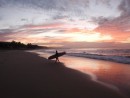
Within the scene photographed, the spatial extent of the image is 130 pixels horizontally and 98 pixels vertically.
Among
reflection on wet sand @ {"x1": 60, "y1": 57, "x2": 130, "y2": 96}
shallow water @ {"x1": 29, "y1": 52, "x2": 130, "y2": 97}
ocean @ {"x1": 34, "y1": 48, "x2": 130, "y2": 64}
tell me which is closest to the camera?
shallow water @ {"x1": 29, "y1": 52, "x2": 130, "y2": 97}

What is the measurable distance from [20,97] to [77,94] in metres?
2.11

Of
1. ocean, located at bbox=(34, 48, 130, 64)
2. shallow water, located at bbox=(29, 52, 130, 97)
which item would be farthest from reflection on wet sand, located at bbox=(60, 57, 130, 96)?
ocean, located at bbox=(34, 48, 130, 64)

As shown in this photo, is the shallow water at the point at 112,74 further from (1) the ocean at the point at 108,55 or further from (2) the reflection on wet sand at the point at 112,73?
(1) the ocean at the point at 108,55

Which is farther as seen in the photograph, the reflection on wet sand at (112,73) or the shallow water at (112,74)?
the reflection on wet sand at (112,73)

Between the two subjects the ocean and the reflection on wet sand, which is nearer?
the reflection on wet sand

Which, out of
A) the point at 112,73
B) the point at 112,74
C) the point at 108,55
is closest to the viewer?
the point at 112,74

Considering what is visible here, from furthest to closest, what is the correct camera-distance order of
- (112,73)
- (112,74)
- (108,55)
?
(108,55)
(112,73)
(112,74)

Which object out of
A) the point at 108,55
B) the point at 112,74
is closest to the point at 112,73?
the point at 112,74

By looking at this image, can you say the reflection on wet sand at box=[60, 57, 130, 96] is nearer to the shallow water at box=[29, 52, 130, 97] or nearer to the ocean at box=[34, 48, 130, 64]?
the shallow water at box=[29, 52, 130, 97]

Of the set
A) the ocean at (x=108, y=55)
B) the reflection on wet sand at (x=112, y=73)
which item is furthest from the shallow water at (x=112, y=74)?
the ocean at (x=108, y=55)

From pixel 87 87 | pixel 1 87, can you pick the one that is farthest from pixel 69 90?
pixel 1 87

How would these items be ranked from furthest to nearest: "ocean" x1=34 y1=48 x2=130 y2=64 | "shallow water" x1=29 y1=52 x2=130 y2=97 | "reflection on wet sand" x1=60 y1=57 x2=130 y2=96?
"ocean" x1=34 y1=48 x2=130 y2=64 < "reflection on wet sand" x1=60 y1=57 x2=130 y2=96 < "shallow water" x1=29 y1=52 x2=130 y2=97

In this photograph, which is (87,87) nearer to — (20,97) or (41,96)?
(41,96)

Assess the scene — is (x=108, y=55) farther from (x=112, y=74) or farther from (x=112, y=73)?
(x=112, y=74)
